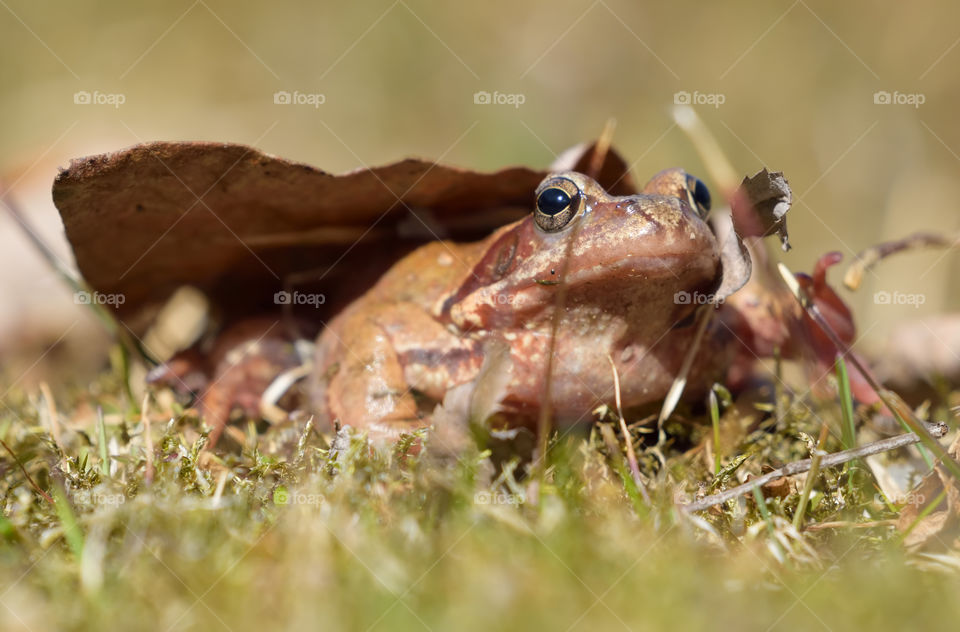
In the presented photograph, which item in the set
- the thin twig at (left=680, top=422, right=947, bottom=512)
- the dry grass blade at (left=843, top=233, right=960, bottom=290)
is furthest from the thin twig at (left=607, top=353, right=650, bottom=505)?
the dry grass blade at (left=843, top=233, right=960, bottom=290)

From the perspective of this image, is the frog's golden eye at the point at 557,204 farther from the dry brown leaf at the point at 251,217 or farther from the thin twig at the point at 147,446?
the thin twig at the point at 147,446

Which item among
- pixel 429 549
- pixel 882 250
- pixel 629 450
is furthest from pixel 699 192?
pixel 429 549

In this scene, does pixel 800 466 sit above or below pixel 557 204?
below

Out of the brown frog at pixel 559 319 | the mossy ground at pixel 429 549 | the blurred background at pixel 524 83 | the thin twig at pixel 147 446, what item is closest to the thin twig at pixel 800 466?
the mossy ground at pixel 429 549

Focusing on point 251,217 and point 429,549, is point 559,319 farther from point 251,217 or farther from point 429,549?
point 251,217

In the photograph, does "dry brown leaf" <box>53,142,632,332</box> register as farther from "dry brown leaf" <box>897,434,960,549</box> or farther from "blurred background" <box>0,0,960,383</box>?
"blurred background" <box>0,0,960,383</box>

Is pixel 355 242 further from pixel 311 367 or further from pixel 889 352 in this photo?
pixel 889 352

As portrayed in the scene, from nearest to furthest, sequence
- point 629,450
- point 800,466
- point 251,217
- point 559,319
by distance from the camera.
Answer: point 800,466, point 629,450, point 559,319, point 251,217

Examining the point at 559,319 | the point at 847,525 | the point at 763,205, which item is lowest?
the point at 847,525
